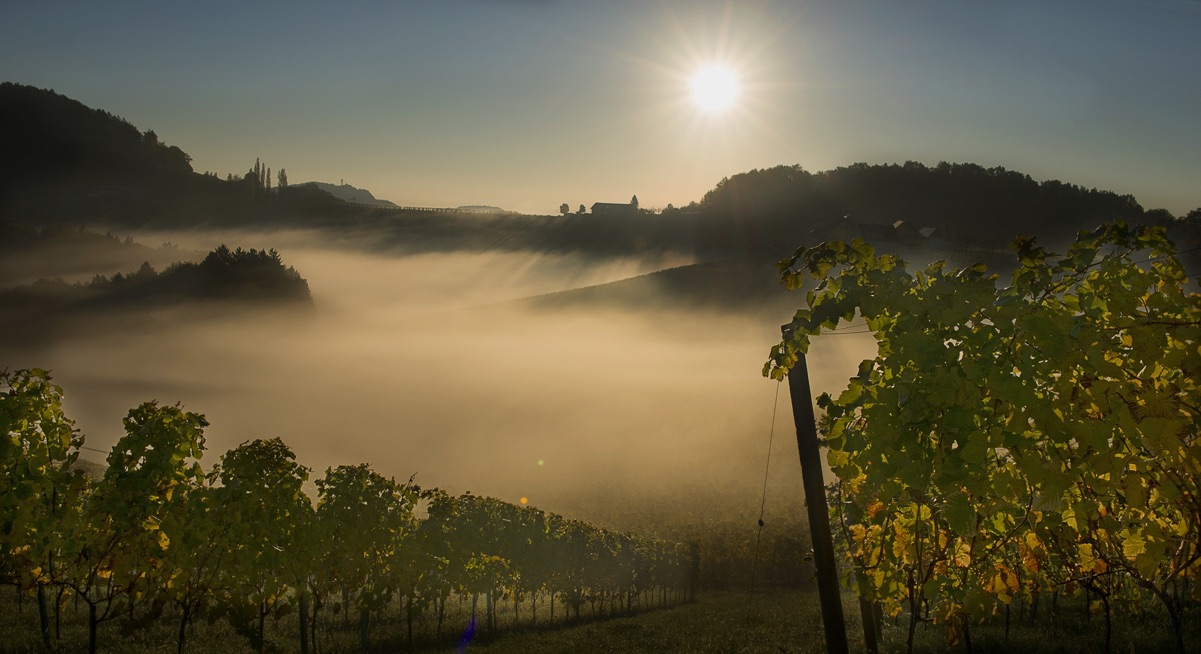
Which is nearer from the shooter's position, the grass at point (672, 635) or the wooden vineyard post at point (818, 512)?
the wooden vineyard post at point (818, 512)

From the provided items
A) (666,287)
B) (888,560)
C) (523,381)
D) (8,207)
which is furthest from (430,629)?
(8,207)

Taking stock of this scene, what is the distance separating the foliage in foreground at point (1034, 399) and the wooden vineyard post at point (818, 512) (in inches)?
114

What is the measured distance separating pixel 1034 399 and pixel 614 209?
174 metres

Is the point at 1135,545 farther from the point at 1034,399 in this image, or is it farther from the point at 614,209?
the point at 614,209

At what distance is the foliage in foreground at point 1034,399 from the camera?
14.7 feet

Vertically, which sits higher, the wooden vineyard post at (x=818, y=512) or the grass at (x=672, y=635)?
the wooden vineyard post at (x=818, y=512)

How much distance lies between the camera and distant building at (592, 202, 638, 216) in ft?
561

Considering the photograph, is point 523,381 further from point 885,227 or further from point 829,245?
point 829,245

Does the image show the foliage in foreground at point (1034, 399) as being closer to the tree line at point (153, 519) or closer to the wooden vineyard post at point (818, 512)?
the wooden vineyard post at point (818, 512)

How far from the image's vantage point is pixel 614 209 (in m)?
176

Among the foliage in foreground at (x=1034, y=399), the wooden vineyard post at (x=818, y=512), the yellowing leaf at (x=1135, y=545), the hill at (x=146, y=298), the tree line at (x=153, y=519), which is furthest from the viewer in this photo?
the hill at (x=146, y=298)

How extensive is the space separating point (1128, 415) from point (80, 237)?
208841mm

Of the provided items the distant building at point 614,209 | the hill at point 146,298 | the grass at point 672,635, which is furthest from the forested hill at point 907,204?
the grass at point 672,635

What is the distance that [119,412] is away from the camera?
11788 cm
